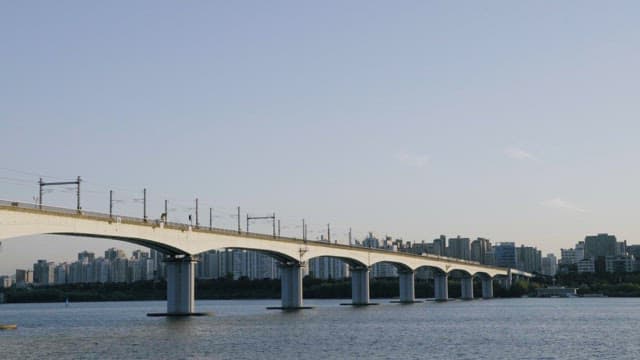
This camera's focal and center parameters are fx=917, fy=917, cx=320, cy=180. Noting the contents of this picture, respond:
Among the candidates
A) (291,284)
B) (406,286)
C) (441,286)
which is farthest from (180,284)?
(441,286)

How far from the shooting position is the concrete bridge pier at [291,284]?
406ft

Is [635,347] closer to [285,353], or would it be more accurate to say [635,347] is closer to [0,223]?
[285,353]

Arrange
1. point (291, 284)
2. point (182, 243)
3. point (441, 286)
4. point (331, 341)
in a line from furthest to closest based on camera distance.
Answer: point (441, 286)
point (291, 284)
point (182, 243)
point (331, 341)

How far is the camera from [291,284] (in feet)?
408

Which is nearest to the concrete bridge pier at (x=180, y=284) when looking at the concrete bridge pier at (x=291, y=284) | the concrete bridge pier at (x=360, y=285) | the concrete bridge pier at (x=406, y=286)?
the concrete bridge pier at (x=291, y=284)

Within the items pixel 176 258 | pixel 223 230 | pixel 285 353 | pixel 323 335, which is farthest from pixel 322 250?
pixel 285 353

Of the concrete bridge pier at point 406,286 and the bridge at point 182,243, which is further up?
the bridge at point 182,243

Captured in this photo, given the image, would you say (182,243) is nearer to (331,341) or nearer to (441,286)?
→ (331,341)

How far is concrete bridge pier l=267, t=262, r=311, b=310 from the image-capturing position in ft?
406

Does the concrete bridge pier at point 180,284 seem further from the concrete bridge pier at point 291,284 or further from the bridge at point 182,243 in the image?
the concrete bridge pier at point 291,284

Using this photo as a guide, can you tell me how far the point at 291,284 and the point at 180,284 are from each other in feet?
105

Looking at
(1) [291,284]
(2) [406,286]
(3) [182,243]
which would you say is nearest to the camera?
(3) [182,243]

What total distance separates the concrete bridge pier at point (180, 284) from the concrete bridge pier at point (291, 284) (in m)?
29.4

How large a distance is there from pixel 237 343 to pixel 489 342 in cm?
1748
